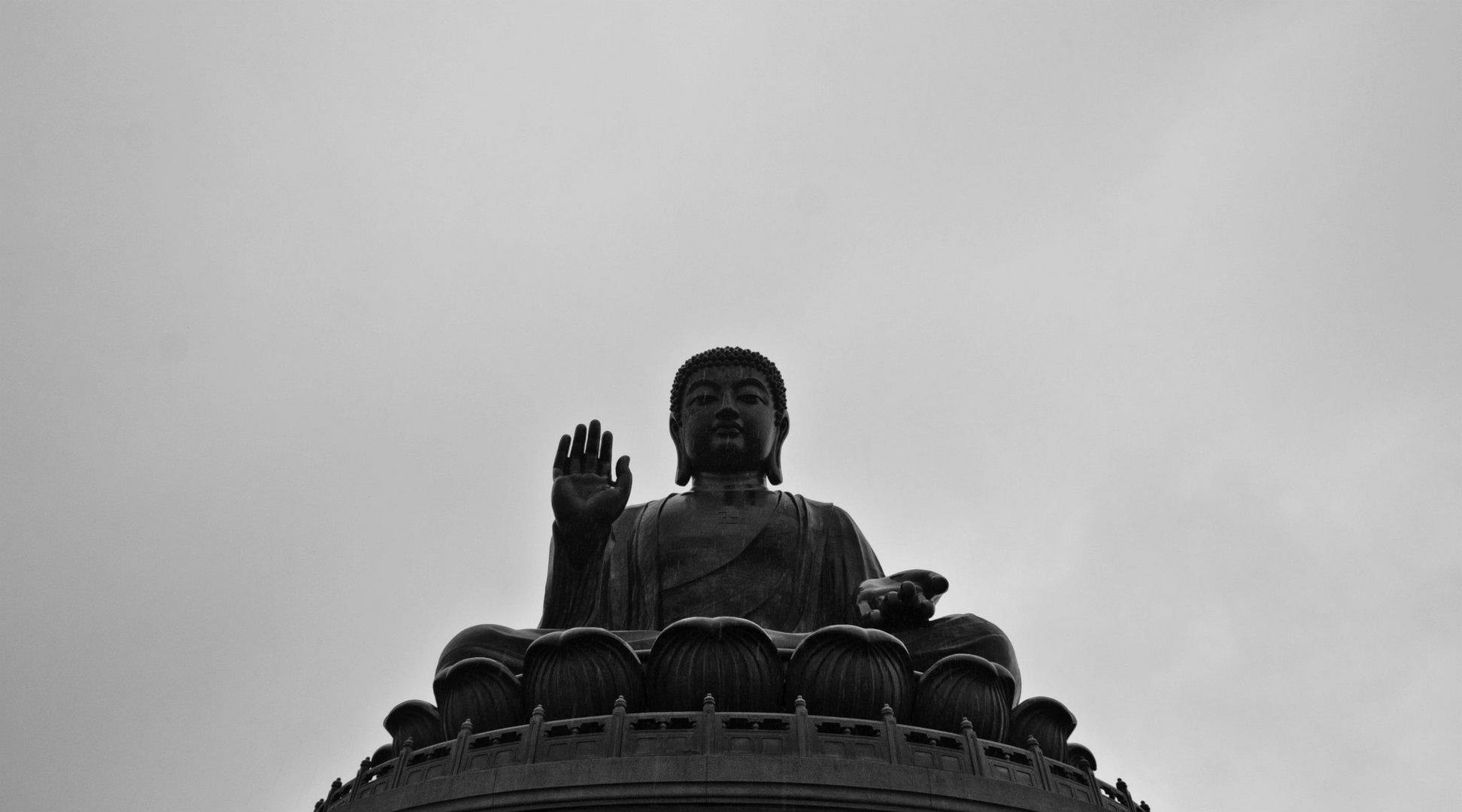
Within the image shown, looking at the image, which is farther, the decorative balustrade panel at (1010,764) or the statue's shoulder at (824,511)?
the statue's shoulder at (824,511)

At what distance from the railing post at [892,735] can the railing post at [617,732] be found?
147 centimetres

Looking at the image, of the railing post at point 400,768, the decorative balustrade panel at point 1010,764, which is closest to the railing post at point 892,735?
the decorative balustrade panel at point 1010,764

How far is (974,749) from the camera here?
851cm

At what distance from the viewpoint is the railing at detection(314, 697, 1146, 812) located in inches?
324

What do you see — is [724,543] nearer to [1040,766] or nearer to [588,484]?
[588,484]

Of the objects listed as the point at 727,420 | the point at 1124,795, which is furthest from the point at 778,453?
the point at 1124,795

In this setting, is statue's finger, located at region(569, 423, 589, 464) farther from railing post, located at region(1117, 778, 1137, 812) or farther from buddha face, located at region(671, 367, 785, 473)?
railing post, located at region(1117, 778, 1137, 812)

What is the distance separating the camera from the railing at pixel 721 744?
27.0 feet

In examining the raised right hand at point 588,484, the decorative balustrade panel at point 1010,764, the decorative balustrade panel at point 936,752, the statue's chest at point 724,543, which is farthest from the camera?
the statue's chest at point 724,543

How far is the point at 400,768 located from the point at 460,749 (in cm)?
43

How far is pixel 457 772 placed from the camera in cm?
834

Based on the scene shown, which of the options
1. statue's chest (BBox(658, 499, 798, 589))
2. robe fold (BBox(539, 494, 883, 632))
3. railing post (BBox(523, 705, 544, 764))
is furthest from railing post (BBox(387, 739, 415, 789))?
statue's chest (BBox(658, 499, 798, 589))

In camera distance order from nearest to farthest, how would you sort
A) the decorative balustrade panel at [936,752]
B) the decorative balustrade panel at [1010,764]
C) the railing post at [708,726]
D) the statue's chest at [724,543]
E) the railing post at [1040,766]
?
the railing post at [708,726], the decorative balustrade panel at [936,752], the decorative balustrade panel at [1010,764], the railing post at [1040,766], the statue's chest at [724,543]

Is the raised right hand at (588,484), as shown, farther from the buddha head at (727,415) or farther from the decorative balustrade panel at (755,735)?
the decorative balustrade panel at (755,735)
